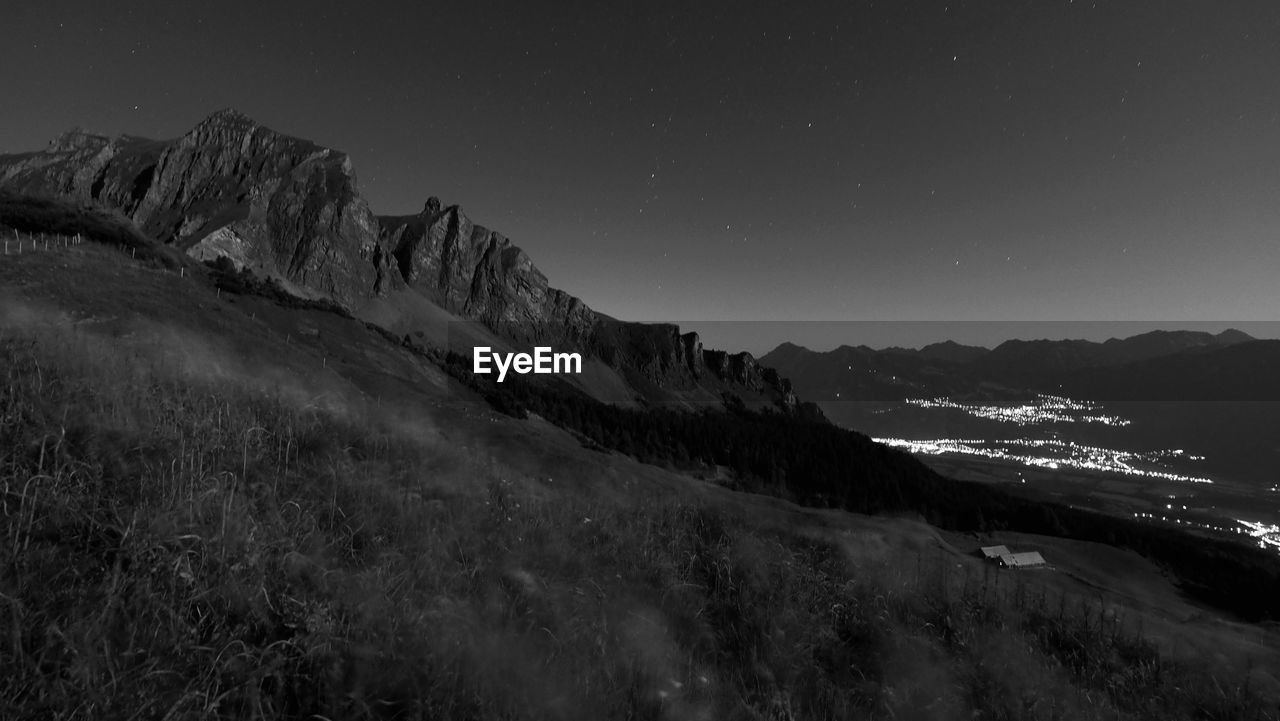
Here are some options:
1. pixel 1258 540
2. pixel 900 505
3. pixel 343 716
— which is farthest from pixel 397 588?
pixel 1258 540

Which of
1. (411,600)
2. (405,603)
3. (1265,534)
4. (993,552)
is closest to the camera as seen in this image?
(405,603)

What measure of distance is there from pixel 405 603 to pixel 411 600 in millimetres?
108

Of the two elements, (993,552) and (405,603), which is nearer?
(405,603)

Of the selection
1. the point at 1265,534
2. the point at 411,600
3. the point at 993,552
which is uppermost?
the point at 411,600

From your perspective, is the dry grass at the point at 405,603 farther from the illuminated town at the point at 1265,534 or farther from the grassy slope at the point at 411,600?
the illuminated town at the point at 1265,534

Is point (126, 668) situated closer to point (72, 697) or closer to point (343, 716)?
point (72, 697)

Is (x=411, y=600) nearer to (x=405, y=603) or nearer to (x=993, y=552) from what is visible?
(x=405, y=603)

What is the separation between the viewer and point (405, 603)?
4188mm

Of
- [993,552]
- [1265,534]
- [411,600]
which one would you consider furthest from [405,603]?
[1265,534]

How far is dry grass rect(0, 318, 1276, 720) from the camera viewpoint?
3.15 metres

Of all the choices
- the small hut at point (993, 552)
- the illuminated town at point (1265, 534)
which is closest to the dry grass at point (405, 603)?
the small hut at point (993, 552)

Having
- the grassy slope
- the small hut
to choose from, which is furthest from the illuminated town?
the grassy slope

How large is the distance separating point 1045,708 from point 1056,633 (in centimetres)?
282

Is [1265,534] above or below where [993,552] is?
below
